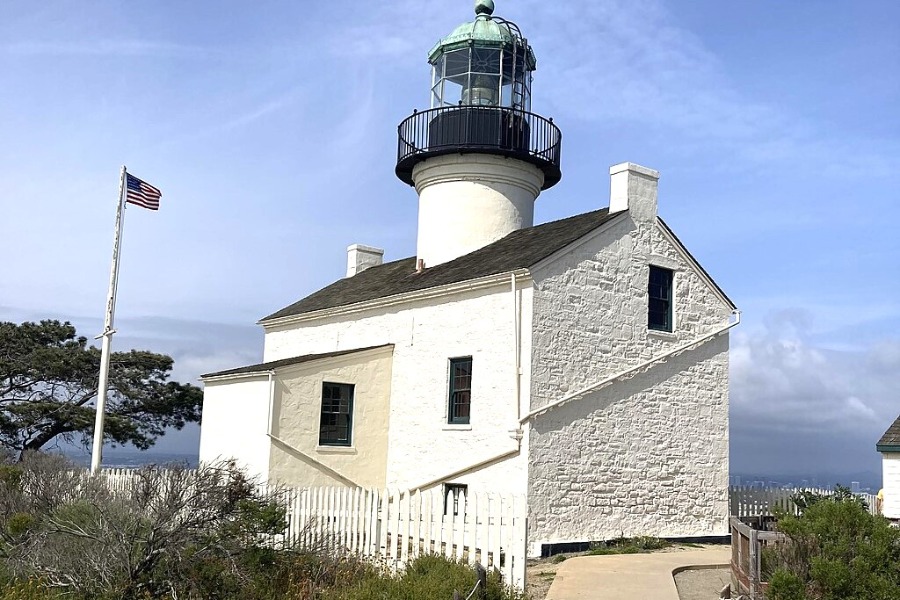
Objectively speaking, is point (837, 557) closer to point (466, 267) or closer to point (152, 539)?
point (152, 539)

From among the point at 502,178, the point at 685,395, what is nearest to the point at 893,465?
the point at 685,395

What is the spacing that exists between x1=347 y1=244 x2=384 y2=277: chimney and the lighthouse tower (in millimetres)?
4589

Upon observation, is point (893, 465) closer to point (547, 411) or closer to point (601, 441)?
point (601, 441)

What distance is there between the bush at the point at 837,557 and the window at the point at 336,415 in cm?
1098

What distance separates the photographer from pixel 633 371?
1733 centimetres

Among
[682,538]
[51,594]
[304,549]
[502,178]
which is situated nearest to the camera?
[51,594]

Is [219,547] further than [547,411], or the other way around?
[547,411]

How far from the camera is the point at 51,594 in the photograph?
10.1 metres

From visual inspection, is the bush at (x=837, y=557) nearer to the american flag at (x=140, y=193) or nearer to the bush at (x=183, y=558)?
the bush at (x=183, y=558)

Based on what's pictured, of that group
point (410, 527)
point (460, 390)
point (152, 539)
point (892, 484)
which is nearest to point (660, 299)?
point (460, 390)

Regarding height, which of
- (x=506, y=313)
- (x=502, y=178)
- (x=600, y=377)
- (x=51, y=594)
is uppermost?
(x=502, y=178)

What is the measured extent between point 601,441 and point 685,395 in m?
2.52

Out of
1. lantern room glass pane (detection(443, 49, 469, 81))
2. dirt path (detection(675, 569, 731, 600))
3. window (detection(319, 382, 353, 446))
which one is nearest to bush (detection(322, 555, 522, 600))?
dirt path (detection(675, 569, 731, 600))

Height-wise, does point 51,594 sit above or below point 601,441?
below
